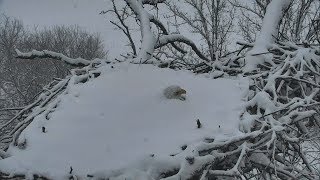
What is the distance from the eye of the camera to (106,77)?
4152 mm

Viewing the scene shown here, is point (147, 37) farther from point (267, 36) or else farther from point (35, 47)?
point (35, 47)

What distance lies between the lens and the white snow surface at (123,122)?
3.04 meters

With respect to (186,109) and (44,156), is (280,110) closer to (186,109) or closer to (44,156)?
(186,109)

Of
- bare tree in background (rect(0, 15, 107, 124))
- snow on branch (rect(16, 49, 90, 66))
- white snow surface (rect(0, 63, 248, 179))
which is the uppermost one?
bare tree in background (rect(0, 15, 107, 124))

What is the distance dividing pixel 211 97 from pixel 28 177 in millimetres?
1750

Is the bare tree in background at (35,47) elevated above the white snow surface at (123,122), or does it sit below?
above

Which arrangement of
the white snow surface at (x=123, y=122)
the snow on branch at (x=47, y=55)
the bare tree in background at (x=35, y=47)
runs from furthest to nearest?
the bare tree in background at (x=35, y=47), the snow on branch at (x=47, y=55), the white snow surface at (x=123, y=122)

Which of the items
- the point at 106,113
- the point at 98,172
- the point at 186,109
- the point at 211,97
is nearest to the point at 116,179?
the point at 98,172

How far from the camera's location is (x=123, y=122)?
3424 mm

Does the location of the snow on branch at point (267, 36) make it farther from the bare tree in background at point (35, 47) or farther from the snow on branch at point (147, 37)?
the bare tree in background at point (35, 47)

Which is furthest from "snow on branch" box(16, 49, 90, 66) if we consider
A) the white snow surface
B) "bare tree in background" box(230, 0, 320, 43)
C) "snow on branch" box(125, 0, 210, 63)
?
"bare tree in background" box(230, 0, 320, 43)

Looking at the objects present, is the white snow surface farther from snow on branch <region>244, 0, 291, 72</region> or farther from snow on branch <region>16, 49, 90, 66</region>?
snow on branch <region>16, 49, 90, 66</region>

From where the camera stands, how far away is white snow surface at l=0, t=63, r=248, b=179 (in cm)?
304

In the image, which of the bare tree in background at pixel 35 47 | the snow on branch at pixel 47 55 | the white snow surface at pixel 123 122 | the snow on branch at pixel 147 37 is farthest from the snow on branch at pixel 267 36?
the bare tree in background at pixel 35 47
